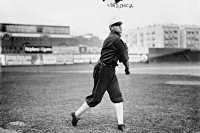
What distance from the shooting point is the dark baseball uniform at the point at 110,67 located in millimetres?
4207

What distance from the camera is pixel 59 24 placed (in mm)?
68875

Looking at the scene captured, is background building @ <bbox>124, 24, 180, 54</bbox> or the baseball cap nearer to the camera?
the baseball cap

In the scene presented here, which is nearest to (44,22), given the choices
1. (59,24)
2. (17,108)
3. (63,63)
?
(59,24)

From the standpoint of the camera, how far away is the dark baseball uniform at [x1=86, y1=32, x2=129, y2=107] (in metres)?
4.21

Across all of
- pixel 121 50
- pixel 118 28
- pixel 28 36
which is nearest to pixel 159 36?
pixel 28 36

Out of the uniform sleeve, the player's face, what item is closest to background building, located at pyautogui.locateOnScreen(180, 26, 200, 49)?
the player's face

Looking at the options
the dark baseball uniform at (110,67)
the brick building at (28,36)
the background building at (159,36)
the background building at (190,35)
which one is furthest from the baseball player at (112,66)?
the background building at (190,35)

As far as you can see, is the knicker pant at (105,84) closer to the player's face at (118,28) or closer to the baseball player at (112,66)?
the baseball player at (112,66)

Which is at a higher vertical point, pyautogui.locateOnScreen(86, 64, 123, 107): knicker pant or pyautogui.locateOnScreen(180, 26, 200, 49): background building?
pyautogui.locateOnScreen(180, 26, 200, 49): background building

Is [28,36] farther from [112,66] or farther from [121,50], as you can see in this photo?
[121,50]

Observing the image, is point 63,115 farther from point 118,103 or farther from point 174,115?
point 174,115

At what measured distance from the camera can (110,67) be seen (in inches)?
169

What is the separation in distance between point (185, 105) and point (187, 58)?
4183 centimetres

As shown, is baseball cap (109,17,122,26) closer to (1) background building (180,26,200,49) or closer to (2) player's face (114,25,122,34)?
(2) player's face (114,25,122,34)
